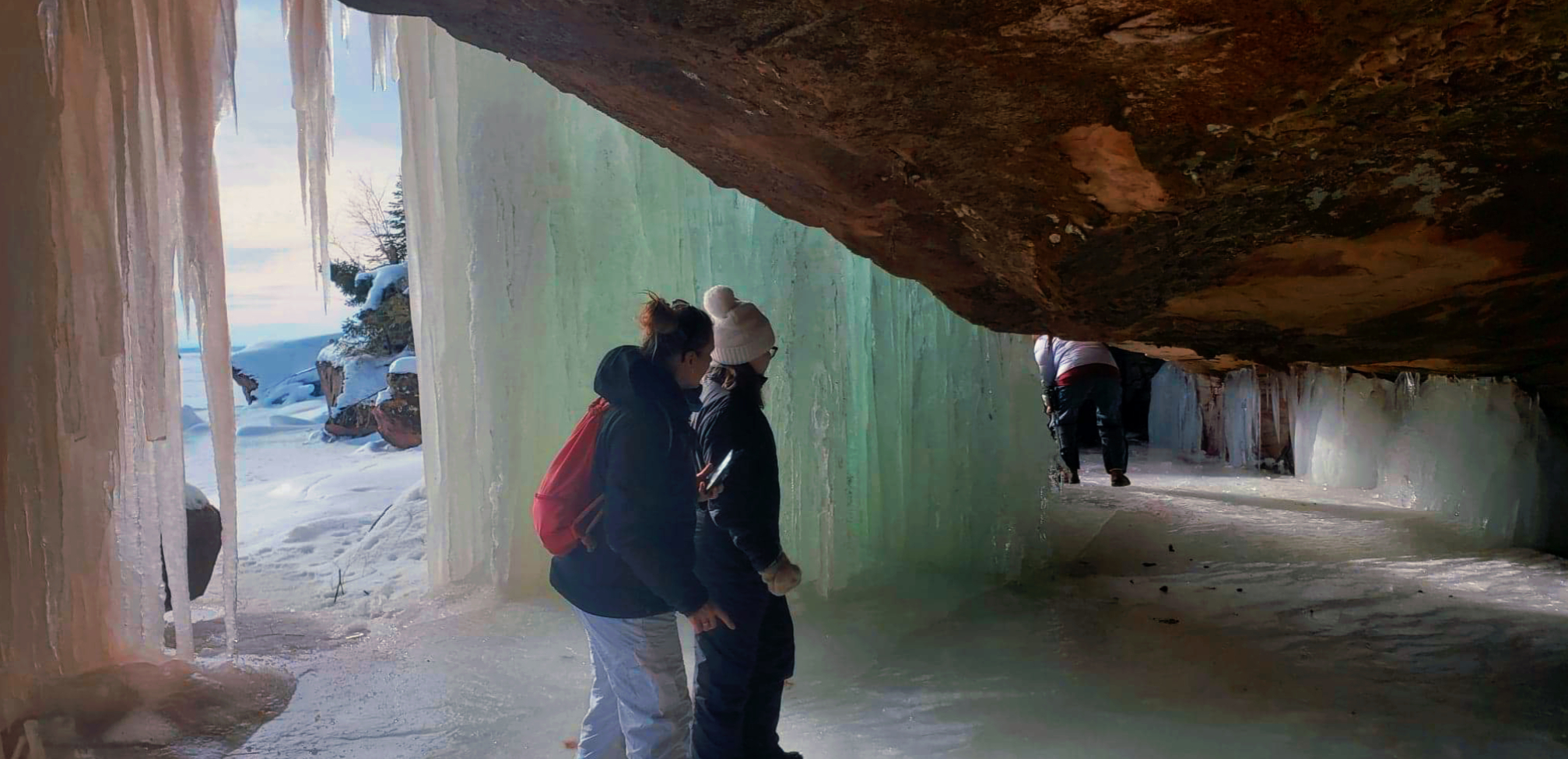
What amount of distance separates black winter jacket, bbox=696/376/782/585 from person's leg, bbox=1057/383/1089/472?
469 cm

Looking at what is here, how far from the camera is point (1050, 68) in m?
1.79

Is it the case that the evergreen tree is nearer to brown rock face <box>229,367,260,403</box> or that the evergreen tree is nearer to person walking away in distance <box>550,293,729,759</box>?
brown rock face <box>229,367,260,403</box>

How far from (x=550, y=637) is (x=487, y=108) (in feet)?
7.73

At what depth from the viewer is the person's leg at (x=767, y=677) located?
202cm

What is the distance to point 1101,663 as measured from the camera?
Answer: 3.05 m

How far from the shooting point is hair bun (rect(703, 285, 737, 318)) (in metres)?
2.12

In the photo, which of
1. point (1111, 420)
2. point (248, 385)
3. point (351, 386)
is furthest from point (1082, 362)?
point (248, 385)

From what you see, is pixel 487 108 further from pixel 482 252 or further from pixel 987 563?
pixel 987 563

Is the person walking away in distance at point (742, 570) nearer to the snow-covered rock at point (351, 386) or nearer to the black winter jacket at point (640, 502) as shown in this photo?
the black winter jacket at point (640, 502)

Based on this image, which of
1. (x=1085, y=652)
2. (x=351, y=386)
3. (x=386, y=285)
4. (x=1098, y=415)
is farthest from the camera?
(x=351, y=386)

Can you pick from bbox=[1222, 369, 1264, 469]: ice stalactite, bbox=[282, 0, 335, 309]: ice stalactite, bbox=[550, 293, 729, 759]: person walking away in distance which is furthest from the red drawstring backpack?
bbox=[1222, 369, 1264, 469]: ice stalactite

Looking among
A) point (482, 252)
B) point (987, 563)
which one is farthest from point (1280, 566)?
point (482, 252)

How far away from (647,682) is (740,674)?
0.64ft

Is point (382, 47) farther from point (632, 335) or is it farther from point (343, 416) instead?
point (343, 416)
